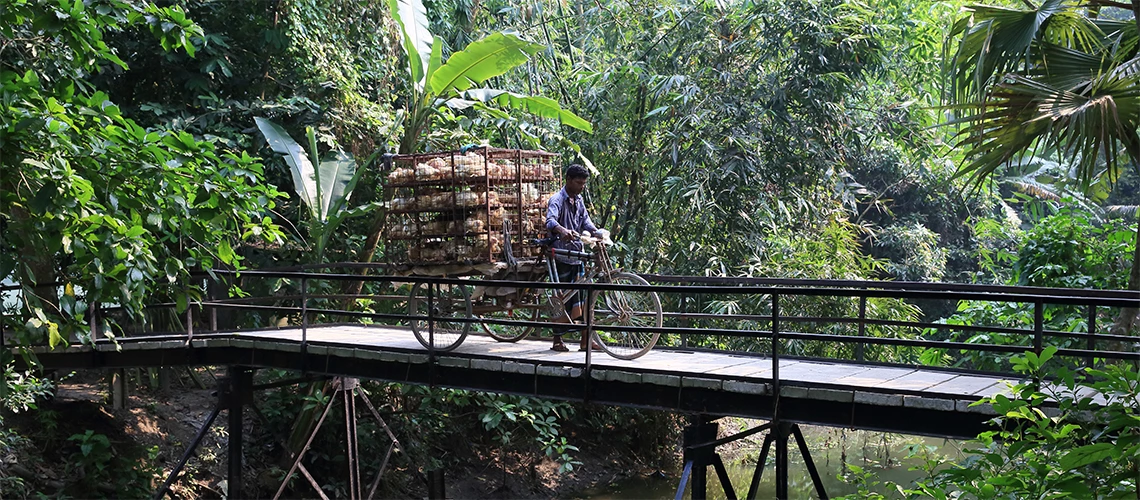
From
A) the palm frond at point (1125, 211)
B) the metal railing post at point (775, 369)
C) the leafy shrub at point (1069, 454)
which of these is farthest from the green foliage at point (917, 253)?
the leafy shrub at point (1069, 454)

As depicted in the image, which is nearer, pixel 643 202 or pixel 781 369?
pixel 781 369

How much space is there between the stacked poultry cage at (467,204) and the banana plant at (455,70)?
2.15 metres

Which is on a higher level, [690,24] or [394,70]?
[690,24]

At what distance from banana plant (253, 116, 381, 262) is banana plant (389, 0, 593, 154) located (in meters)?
0.93

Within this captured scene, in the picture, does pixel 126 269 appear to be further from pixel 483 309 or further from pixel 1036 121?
pixel 1036 121

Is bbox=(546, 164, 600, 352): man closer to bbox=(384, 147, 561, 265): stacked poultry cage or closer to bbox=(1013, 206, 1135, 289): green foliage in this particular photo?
bbox=(384, 147, 561, 265): stacked poultry cage

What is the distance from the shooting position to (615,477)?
13.8 meters

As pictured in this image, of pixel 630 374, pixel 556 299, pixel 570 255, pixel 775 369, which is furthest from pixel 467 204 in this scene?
pixel 775 369

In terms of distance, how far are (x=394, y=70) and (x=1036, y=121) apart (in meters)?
8.45

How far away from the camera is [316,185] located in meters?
10.7

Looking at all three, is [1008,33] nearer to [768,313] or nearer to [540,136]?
[768,313]

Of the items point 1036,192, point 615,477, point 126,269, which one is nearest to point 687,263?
point 615,477

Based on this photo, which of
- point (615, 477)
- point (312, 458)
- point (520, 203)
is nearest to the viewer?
point (520, 203)

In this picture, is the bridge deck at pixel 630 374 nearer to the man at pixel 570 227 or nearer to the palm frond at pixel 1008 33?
the man at pixel 570 227
